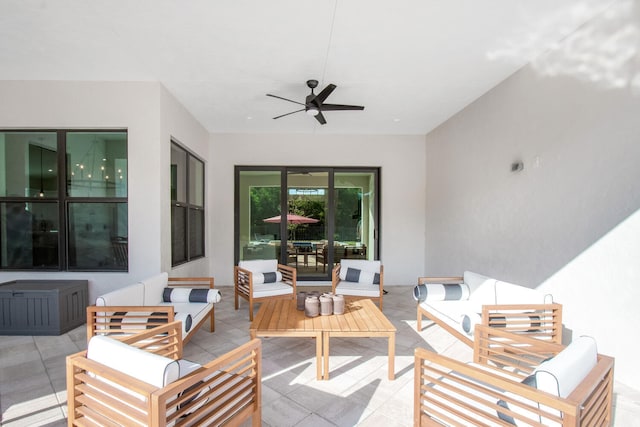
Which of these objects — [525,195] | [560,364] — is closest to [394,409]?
[560,364]

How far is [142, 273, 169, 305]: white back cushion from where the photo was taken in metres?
3.32

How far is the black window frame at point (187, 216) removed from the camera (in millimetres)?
4781

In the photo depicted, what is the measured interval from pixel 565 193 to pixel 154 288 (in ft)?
14.7

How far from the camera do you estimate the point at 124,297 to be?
2.93m

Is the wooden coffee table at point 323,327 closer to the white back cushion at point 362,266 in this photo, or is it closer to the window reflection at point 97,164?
the white back cushion at point 362,266

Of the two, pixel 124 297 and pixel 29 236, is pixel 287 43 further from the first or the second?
pixel 29 236

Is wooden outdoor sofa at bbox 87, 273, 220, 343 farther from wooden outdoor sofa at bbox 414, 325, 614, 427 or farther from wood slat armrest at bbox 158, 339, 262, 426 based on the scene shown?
wooden outdoor sofa at bbox 414, 325, 614, 427

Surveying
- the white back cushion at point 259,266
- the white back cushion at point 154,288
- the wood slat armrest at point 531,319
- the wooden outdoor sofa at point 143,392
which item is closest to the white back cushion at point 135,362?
the wooden outdoor sofa at point 143,392

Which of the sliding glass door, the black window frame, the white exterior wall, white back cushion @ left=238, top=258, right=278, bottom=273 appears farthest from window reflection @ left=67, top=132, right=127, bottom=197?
the white exterior wall

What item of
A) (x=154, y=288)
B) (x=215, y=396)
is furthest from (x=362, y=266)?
(x=215, y=396)

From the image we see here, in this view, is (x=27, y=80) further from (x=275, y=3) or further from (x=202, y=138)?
(x=275, y=3)

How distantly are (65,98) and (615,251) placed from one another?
632 cm

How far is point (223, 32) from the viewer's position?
9.98 ft

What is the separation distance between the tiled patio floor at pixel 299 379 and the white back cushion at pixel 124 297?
2.26 feet
